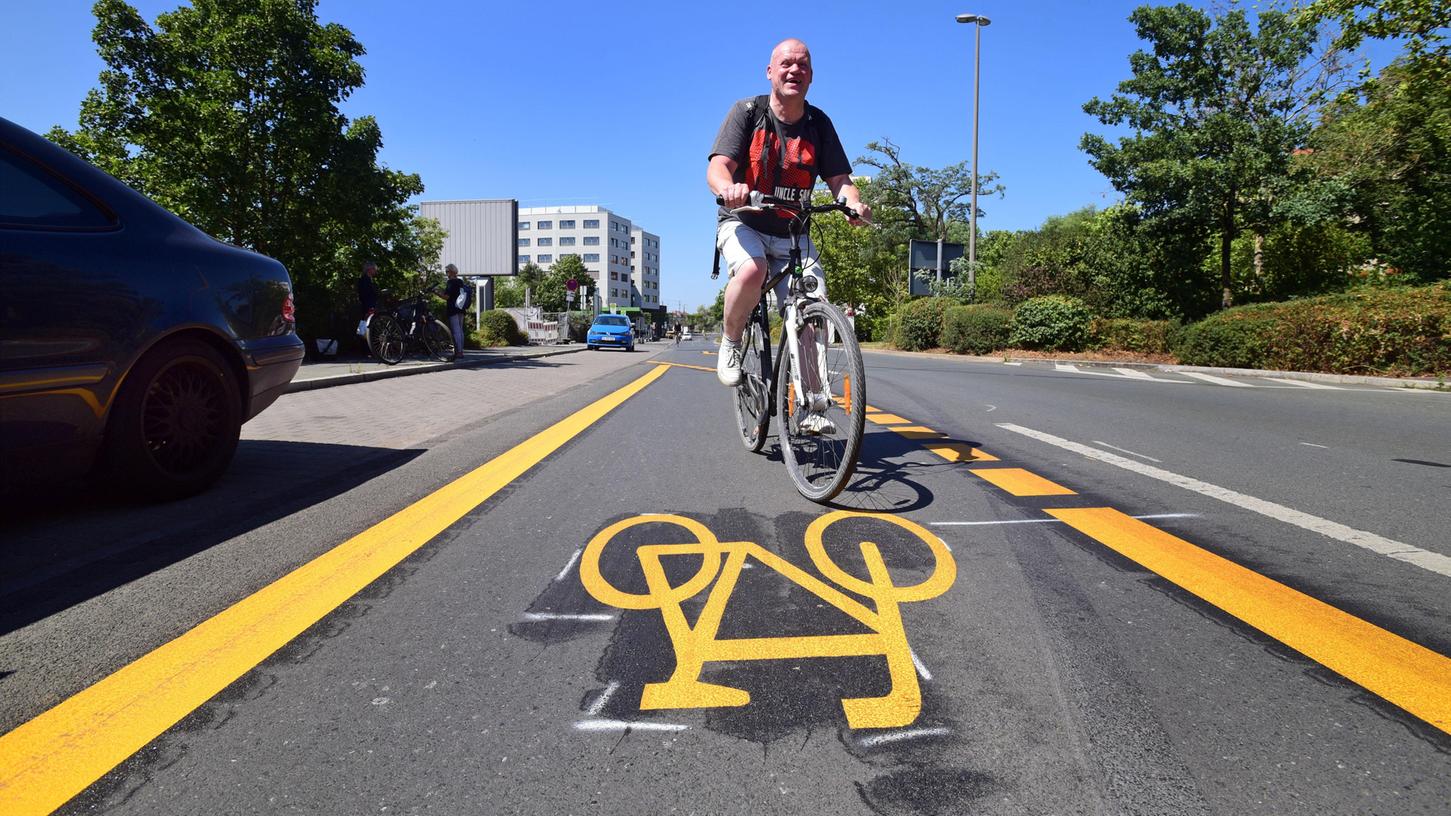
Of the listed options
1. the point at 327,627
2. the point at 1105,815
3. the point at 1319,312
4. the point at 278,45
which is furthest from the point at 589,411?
the point at 1319,312

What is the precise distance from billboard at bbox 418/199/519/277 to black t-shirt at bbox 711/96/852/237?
107ft

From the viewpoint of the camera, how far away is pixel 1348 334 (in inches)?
511

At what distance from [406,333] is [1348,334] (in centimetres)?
1668

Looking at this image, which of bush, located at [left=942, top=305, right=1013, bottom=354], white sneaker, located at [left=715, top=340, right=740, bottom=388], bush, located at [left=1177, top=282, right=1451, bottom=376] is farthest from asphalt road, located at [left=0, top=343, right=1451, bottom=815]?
bush, located at [left=942, top=305, right=1013, bottom=354]

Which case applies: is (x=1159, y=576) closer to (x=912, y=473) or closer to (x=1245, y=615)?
(x=1245, y=615)

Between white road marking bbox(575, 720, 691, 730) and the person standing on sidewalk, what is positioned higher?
the person standing on sidewalk

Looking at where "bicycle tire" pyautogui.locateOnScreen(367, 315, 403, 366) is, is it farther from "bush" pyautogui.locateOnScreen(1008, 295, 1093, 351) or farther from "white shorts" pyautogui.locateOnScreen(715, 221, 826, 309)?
"bush" pyautogui.locateOnScreen(1008, 295, 1093, 351)

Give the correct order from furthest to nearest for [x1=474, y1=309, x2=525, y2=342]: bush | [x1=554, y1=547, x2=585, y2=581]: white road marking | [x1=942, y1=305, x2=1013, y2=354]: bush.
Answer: [x1=474, y1=309, x2=525, y2=342]: bush
[x1=942, y1=305, x2=1013, y2=354]: bush
[x1=554, y1=547, x2=585, y2=581]: white road marking

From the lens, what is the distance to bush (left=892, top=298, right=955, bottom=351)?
27.2 m

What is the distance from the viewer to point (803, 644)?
1884 mm

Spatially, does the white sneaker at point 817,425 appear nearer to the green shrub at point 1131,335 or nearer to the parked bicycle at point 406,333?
the parked bicycle at point 406,333

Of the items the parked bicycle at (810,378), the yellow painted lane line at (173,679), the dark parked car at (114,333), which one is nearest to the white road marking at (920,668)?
the parked bicycle at (810,378)

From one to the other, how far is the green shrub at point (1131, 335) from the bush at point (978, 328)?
101 inches

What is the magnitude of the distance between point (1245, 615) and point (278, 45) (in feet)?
53.8
